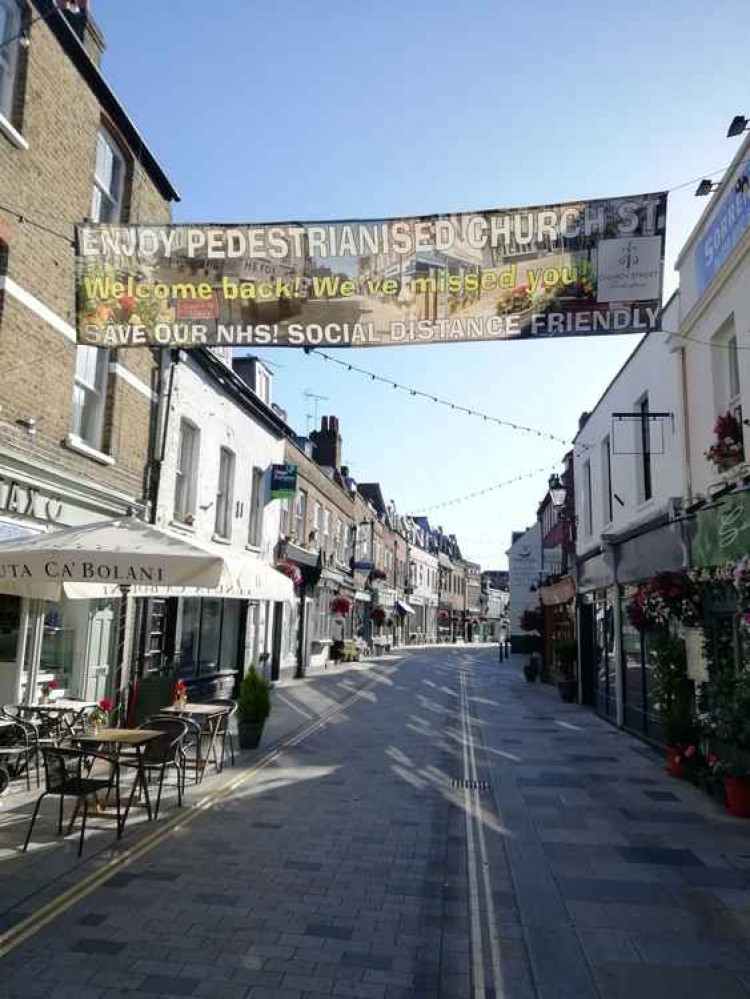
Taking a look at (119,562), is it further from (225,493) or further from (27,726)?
(225,493)

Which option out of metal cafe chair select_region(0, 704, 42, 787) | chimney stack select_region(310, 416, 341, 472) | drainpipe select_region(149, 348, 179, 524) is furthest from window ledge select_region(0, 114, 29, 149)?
chimney stack select_region(310, 416, 341, 472)

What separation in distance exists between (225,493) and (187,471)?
7.98ft

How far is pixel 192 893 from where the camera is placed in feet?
17.9

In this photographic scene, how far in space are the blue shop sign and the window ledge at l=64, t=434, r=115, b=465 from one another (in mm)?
9078

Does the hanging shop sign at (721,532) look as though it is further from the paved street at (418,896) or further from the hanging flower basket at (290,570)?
the hanging flower basket at (290,570)

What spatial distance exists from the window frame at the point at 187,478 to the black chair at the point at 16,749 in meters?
6.53

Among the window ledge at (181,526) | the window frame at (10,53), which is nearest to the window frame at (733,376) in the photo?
the window frame at (10,53)

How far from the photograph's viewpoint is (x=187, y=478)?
1520 centimetres

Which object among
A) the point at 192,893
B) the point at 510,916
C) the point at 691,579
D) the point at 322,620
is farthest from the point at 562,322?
the point at 322,620

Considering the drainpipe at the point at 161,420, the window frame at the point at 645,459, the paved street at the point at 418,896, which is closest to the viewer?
the paved street at the point at 418,896

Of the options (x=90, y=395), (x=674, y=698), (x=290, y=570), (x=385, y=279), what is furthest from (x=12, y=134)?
(x=290, y=570)

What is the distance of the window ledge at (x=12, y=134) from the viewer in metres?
8.73

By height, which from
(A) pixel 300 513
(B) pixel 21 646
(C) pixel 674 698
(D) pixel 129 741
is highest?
(A) pixel 300 513

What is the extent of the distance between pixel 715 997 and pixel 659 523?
8.06 m
